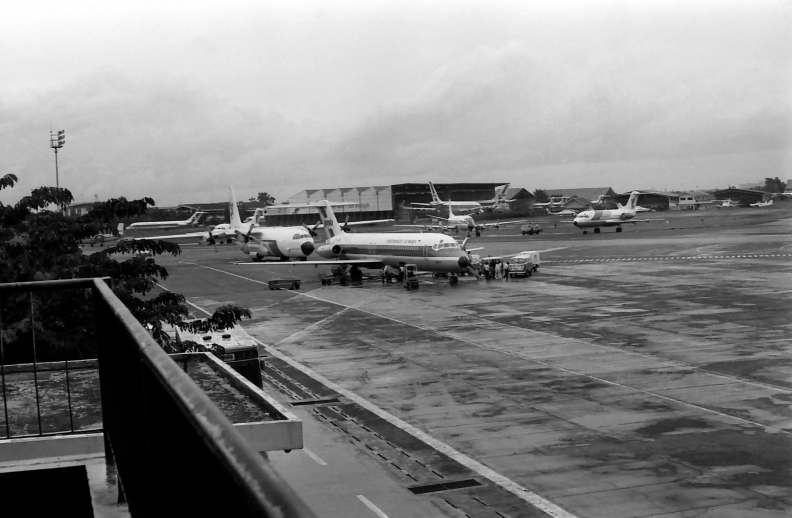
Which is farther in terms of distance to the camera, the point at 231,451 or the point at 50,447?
the point at 50,447

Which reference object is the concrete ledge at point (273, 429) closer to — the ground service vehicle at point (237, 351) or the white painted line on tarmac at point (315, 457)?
the white painted line on tarmac at point (315, 457)

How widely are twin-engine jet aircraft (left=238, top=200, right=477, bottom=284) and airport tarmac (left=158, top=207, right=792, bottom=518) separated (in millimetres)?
4276

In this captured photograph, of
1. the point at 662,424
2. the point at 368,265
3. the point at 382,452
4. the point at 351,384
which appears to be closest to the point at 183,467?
the point at 382,452

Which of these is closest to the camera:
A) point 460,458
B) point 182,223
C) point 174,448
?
point 174,448

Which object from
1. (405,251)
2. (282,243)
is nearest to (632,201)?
(282,243)

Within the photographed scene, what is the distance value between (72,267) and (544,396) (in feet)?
46.4

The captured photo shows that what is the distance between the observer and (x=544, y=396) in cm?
2592

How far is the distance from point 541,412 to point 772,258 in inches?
2082

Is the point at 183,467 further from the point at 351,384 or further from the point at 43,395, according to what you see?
the point at 351,384

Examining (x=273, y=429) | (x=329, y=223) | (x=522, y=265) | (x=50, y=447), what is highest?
(x=329, y=223)

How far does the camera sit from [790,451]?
19688 millimetres

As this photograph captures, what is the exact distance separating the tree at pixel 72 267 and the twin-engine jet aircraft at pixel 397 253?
37.4 metres

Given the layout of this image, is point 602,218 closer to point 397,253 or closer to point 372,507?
point 397,253

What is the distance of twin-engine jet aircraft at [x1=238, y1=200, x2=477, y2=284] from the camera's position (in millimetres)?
60688
